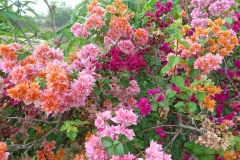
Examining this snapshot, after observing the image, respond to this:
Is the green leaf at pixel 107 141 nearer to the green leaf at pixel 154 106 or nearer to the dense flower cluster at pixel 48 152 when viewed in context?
the green leaf at pixel 154 106

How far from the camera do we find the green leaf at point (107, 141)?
1.20m

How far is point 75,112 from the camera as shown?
1854 millimetres

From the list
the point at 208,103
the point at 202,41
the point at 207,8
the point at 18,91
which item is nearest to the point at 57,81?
the point at 18,91

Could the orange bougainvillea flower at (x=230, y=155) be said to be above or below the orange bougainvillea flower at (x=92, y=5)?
below

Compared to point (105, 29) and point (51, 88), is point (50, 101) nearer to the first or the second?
point (51, 88)

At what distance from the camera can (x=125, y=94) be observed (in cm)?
194

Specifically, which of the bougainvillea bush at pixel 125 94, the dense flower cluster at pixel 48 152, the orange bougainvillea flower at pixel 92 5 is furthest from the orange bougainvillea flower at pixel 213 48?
the dense flower cluster at pixel 48 152

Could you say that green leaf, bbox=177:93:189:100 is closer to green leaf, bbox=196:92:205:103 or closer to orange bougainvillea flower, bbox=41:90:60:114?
green leaf, bbox=196:92:205:103

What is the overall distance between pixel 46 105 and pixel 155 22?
131cm

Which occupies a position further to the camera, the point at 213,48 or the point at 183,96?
the point at 213,48

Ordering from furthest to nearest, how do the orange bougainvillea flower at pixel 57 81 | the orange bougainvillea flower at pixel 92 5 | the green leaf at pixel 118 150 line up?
1. the orange bougainvillea flower at pixel 92 5
2. the orange bougainvillea flower at pixel 57 81
3. the green leaf at pixel 118 150

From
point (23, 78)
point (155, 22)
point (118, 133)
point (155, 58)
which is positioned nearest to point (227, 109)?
point (155, 58)

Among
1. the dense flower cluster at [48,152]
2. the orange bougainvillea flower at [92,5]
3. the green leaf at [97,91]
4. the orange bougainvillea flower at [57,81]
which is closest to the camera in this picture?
the orange bougainvillea flower at [57,81]

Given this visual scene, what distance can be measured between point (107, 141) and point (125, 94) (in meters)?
0.75
